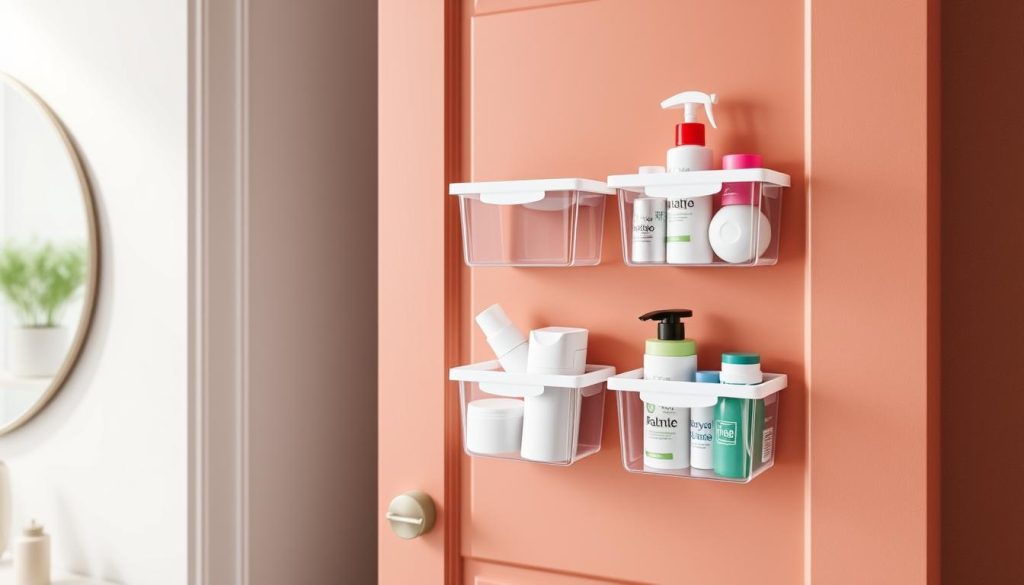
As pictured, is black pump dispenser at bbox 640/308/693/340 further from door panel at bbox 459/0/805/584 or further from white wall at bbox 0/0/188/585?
white wall at bbox 0/0/188/585

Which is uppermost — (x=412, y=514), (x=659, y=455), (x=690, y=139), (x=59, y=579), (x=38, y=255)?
(x=690, y=139)

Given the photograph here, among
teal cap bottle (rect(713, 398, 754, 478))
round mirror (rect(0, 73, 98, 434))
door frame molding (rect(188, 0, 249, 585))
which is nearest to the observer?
teal cap bottle (rect(713, 398, 754, 478))

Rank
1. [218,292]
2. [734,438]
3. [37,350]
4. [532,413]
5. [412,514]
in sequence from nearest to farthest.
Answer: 1. [734,438]
2. [532,413]
3. [412,514]
4. [218,292]
5. [37,350]

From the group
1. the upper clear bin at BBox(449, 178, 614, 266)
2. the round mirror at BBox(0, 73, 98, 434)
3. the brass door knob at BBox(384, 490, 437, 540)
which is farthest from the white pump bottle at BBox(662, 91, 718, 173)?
the round mirror at BBox(0, 73, 98, 434)

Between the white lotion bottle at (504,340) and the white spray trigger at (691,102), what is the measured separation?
0.31 meters

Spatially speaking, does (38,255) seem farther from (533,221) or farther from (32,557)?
(533,221)

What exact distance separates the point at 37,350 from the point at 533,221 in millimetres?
919

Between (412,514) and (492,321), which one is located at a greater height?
(492,321)

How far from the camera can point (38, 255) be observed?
1384mm

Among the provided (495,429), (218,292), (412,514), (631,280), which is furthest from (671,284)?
(218,292)

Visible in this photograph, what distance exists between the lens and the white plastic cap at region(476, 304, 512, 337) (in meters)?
0.99

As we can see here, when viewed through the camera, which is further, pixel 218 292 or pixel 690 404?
pixel 218 292

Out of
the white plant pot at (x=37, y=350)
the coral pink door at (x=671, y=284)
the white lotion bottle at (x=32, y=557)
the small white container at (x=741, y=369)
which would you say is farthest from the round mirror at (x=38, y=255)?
the small white container at (x=741, y=369)

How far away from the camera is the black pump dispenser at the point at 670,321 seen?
A: 0.90m
